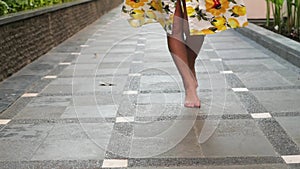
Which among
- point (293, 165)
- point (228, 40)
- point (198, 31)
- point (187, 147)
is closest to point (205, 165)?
point (187, 147)

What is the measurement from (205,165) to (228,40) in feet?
14.3

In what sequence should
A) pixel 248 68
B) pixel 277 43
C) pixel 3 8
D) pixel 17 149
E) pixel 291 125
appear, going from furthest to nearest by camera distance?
pixel 277 43 → pixel 3 8 → pixel 248 68 → pixel 291 125 → pixel 17 149

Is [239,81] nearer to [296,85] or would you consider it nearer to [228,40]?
[296,85]

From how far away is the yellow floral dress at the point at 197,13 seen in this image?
8.67 ft

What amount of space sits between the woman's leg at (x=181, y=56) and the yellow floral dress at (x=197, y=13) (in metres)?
0.04

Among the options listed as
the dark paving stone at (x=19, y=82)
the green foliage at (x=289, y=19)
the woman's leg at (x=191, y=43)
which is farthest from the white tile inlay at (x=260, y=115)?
the green foliage at (x=289, y=19)

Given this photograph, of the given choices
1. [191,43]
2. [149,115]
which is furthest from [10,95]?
[191,43]

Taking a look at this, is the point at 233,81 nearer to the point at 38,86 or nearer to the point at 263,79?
the point at 263,79

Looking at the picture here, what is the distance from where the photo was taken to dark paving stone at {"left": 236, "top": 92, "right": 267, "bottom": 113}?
289 centimetres

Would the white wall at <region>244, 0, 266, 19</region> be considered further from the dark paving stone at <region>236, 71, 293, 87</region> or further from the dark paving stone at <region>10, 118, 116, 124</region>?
the dark paving stone at <region>10, 118, 116, 124</region>

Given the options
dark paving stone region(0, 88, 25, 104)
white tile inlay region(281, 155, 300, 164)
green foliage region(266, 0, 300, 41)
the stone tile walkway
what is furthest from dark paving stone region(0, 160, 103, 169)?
green foliage region(266, 0, 300, 41)

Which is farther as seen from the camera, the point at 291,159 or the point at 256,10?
the point at 256,10

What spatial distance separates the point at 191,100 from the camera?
115 inches

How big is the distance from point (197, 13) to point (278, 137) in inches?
33.7
